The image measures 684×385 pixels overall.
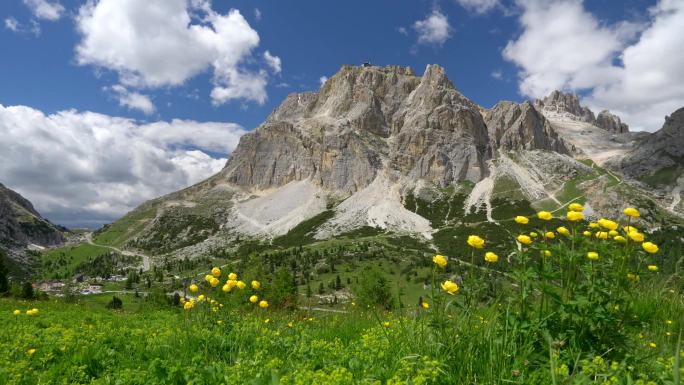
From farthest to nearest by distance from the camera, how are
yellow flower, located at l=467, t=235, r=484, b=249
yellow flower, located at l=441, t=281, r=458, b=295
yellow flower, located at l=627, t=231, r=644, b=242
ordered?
yellow flower, located at l=467, t=235, r=484, b=249 < yellow flower, located at l=441, t=281, r=458, b=295 < yellow flower, located at l=627, t=231, r=644, b=242

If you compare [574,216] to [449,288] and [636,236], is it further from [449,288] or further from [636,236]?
[449,288]

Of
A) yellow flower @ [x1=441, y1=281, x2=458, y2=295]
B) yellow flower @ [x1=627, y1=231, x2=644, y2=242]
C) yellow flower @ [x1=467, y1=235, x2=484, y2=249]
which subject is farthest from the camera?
yellow flower @ [x1=467, y1=235, x2=484, y2=249]

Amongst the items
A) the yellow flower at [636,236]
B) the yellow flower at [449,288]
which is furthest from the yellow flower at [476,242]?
the yellow flower at [636,236]

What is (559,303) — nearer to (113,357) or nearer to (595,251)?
(595,251)

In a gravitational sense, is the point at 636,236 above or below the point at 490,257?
above

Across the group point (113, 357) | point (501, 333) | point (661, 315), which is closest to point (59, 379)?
point (113, 357)

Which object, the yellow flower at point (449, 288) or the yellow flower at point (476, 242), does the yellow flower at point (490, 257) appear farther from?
the yellow flower at point (449, 288)

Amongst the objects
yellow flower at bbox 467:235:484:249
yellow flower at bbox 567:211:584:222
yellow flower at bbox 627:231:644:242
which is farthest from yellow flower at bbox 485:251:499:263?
yellow flower at bbox 627:231:644:242

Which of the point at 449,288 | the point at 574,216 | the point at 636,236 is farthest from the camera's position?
the point at 574,216

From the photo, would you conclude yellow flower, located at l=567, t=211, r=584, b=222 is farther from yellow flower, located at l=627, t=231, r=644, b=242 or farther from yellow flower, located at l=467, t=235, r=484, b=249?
yellow flower, located at l=467, t=235, r=484, b=249

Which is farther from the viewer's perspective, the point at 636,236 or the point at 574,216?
the point at 574,216

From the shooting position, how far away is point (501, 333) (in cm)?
500

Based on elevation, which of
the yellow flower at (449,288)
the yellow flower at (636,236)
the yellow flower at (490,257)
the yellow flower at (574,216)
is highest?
the yellow flower at (574,216)

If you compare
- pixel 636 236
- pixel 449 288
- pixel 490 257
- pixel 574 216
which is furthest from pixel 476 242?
pixel 636 236
